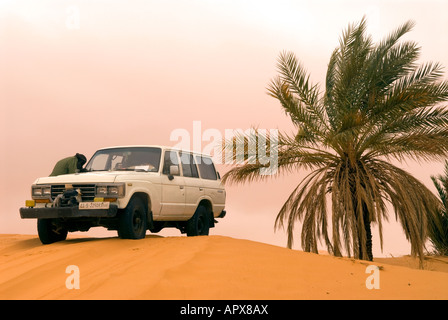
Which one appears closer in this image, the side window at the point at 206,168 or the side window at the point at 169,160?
the side window at the point at 169,160

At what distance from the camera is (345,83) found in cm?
1466

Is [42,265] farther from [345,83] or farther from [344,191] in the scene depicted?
[345,83]

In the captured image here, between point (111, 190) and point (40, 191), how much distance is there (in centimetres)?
190

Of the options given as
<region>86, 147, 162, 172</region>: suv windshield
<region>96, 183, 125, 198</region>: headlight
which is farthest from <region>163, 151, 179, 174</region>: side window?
<region>96, 183, 125, 198</region>: headlight

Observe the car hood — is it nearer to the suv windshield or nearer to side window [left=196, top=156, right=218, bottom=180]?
the suv windshield

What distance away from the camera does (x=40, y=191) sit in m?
11.3

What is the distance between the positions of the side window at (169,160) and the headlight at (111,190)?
160cm

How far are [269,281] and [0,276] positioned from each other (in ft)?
13.2

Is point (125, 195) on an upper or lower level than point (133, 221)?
upper

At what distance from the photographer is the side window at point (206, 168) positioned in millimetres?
13953

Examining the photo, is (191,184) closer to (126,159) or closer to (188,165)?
(188,165)

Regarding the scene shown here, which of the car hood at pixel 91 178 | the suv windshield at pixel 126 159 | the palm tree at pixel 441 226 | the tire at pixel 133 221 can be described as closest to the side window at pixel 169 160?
the suv windshield at pixel 126 159

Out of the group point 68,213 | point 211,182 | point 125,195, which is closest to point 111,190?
point 125,195

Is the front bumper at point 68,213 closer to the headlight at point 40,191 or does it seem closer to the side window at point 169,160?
the headlight at point 40,191
